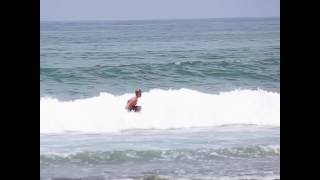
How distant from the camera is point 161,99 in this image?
593cm

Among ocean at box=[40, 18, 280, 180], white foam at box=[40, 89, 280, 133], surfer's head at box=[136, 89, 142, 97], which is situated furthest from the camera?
surfer's head at box=[136, 89, 142, 97]

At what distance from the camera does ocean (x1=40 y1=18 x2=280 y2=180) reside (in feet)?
11.1

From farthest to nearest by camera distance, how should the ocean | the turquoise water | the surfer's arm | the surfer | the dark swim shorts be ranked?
the turquoise water → the surfer's arm → the surfer → the dark swim shorts → the ocean

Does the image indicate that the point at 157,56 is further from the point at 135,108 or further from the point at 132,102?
the point at 135,108

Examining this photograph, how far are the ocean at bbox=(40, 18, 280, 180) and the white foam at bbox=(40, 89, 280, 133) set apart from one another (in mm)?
12

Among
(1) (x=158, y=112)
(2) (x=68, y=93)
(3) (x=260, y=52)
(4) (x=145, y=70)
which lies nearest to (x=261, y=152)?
(1) (x=158, y=112)

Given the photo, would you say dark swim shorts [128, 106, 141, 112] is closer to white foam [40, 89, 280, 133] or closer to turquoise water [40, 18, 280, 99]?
white foam [40, 89, 280, 133]

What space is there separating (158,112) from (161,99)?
2.13 feet

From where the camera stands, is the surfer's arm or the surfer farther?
the surfer's arm

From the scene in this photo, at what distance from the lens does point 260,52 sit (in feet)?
24.3

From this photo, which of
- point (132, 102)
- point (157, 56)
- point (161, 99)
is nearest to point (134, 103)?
point (132, 102)

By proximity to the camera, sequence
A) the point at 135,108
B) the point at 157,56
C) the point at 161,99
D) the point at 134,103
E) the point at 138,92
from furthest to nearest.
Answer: the point at 157,56
the point at 138,92
the point at 161,99
the point at 134,103
the point at 135,108

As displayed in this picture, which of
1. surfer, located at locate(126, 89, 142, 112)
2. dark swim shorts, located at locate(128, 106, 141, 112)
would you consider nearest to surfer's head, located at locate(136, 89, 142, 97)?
surfer, located at locate(126, 89, 142, 112)
